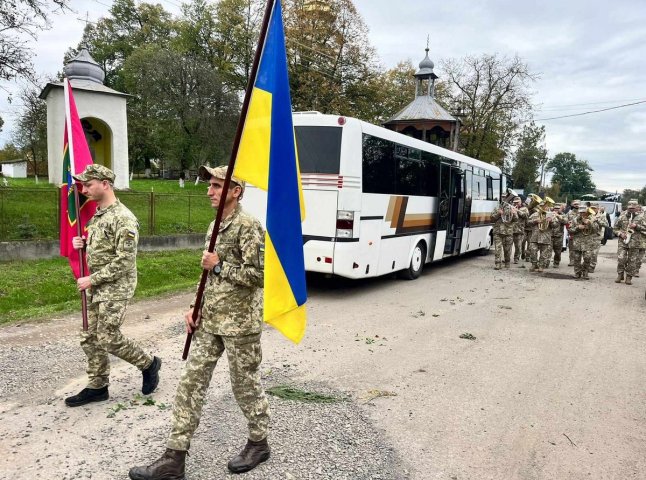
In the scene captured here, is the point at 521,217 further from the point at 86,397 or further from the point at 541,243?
the point at 86,397

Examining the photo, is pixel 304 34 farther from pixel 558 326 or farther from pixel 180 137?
pixel 558 326

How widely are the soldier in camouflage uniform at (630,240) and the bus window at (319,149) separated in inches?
311

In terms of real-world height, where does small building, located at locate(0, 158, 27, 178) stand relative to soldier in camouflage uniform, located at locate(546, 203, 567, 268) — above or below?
above

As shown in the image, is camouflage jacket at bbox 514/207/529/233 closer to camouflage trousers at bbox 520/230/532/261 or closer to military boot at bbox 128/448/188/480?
camouflage trousers at bbox 520/230/532/261

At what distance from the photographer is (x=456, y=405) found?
4344 mm

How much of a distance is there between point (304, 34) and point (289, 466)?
31223 mm

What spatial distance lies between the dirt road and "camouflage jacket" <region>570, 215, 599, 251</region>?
474cm

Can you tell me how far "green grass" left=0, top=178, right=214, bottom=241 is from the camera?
10.9 meters

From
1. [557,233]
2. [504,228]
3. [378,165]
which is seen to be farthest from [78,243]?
[557,233]

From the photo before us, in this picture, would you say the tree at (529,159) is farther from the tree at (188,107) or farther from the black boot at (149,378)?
the black boot at (149,378)

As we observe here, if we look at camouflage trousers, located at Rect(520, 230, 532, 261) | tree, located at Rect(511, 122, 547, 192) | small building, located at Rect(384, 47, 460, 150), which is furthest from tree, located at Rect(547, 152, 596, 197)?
camouflage trousers, located at Rect(520, 230, 532, 261)

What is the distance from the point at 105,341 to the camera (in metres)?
3.88

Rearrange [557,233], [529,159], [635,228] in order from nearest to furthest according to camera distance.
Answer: [635,228]
[557,233]
[529,159]

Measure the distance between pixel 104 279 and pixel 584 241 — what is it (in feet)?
39.0
